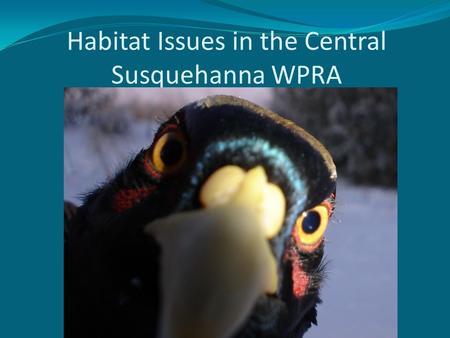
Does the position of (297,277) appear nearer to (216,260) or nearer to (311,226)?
(311,226)

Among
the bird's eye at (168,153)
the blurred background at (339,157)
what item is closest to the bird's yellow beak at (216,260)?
the bird's eye at (168,153)

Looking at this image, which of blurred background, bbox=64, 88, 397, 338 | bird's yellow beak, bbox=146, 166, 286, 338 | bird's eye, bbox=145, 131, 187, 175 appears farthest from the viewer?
blurred background, bbox=64, 88, 397, 338

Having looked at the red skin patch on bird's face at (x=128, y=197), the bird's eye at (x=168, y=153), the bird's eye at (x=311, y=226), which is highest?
the bird's eye at (x=168, y=153)

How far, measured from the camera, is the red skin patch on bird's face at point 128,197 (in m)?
1.42

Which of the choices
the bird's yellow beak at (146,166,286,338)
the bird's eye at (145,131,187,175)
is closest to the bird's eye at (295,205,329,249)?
the bird's yellow beak at (146,166,286,338)

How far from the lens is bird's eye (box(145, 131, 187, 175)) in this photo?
138cm

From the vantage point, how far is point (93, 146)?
11.9 ft

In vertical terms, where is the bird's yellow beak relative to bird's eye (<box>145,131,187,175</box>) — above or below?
below

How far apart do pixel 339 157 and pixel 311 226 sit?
13.9 ft

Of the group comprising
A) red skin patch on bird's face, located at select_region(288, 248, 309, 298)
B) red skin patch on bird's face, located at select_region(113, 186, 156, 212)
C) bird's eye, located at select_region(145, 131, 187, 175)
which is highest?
bird's eye, located at select_region(145, 131, 187, 175)

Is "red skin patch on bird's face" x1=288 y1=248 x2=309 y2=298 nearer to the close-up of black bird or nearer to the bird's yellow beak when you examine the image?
the close-up of black bird

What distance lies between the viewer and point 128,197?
4.81ft

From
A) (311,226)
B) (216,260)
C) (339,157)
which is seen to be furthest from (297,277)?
(339,157)

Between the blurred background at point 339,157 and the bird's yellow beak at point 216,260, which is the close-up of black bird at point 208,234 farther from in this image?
the blurred background at point 339,157
